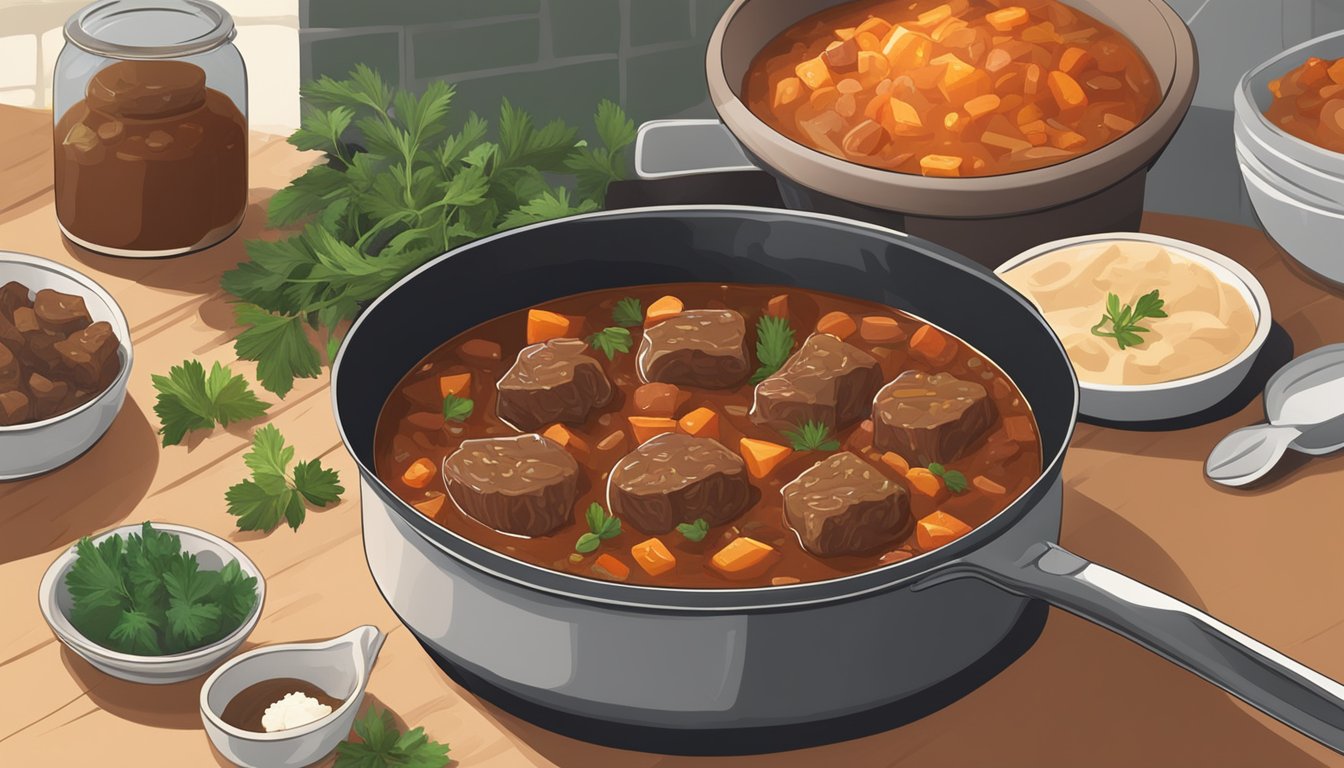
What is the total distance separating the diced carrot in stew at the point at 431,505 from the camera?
1523 mm

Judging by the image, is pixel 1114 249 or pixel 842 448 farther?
pixel 1114 249

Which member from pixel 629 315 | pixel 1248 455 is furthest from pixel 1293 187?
pixel 629 315

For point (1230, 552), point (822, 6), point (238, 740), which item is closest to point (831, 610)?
point (238, 740)

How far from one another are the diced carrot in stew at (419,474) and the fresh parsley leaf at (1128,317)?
84 cm

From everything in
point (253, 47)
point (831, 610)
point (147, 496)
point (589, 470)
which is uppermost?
point (831, 610)

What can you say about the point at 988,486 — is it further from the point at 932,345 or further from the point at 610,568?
the point at 610,568

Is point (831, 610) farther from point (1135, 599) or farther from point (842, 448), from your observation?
point (842, 448)

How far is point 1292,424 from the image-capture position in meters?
1.88

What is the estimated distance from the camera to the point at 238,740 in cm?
143

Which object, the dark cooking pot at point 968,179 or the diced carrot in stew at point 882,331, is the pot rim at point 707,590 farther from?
the dark cooking pot at point 968,179

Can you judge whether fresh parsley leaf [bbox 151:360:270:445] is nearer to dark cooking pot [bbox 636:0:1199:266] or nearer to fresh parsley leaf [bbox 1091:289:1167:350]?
dark cooking pot [bbox 636:0:1199:266]

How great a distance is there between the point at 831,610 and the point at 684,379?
474mm

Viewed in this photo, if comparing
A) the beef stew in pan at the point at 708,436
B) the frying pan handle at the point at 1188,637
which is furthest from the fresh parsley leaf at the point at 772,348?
the frying pan handle at the point at 1188,637

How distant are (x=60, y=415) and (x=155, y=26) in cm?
66
